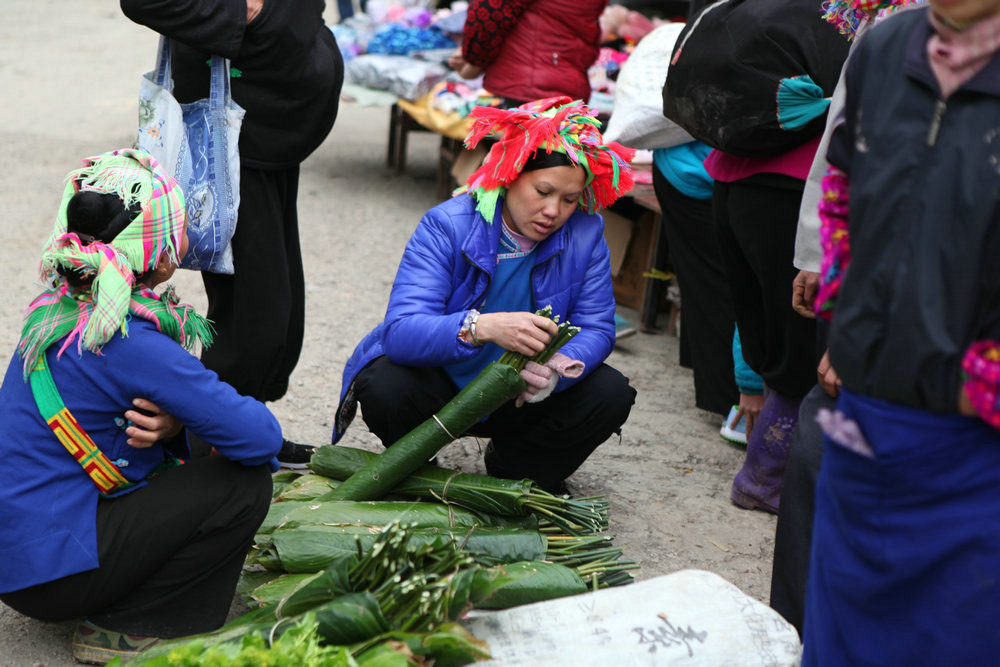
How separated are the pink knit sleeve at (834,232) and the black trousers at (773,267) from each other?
1429 mm

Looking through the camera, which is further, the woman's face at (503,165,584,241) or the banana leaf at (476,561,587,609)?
the woman's face at (503,165,584,241)

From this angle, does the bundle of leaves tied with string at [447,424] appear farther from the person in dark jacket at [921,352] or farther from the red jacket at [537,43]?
the red jacket at [537,43]

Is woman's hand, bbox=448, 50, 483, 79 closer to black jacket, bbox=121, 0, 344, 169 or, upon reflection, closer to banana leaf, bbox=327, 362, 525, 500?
black jacket, bbox=121, 0, 344, 169

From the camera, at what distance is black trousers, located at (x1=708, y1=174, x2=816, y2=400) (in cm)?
332

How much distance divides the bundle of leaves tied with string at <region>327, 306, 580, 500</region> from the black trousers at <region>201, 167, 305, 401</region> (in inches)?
25.8

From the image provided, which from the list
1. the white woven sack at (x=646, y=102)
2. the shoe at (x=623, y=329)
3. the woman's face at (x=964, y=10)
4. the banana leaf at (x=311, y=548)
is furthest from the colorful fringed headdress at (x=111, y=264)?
the shoe at (x=623, y=329)

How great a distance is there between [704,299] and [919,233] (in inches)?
108

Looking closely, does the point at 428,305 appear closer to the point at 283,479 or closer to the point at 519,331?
the point at 519,331

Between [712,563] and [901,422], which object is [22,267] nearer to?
[712,563]

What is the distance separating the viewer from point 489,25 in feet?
18.8

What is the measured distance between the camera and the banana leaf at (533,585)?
7.98 ft

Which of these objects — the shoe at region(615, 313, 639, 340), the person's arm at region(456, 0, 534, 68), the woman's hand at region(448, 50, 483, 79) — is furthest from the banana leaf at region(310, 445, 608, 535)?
the woman's hand at region(448, 50, 483, 79)

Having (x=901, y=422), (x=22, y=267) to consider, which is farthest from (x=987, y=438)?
(x=22, y=267)

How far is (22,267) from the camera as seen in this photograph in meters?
5.60
